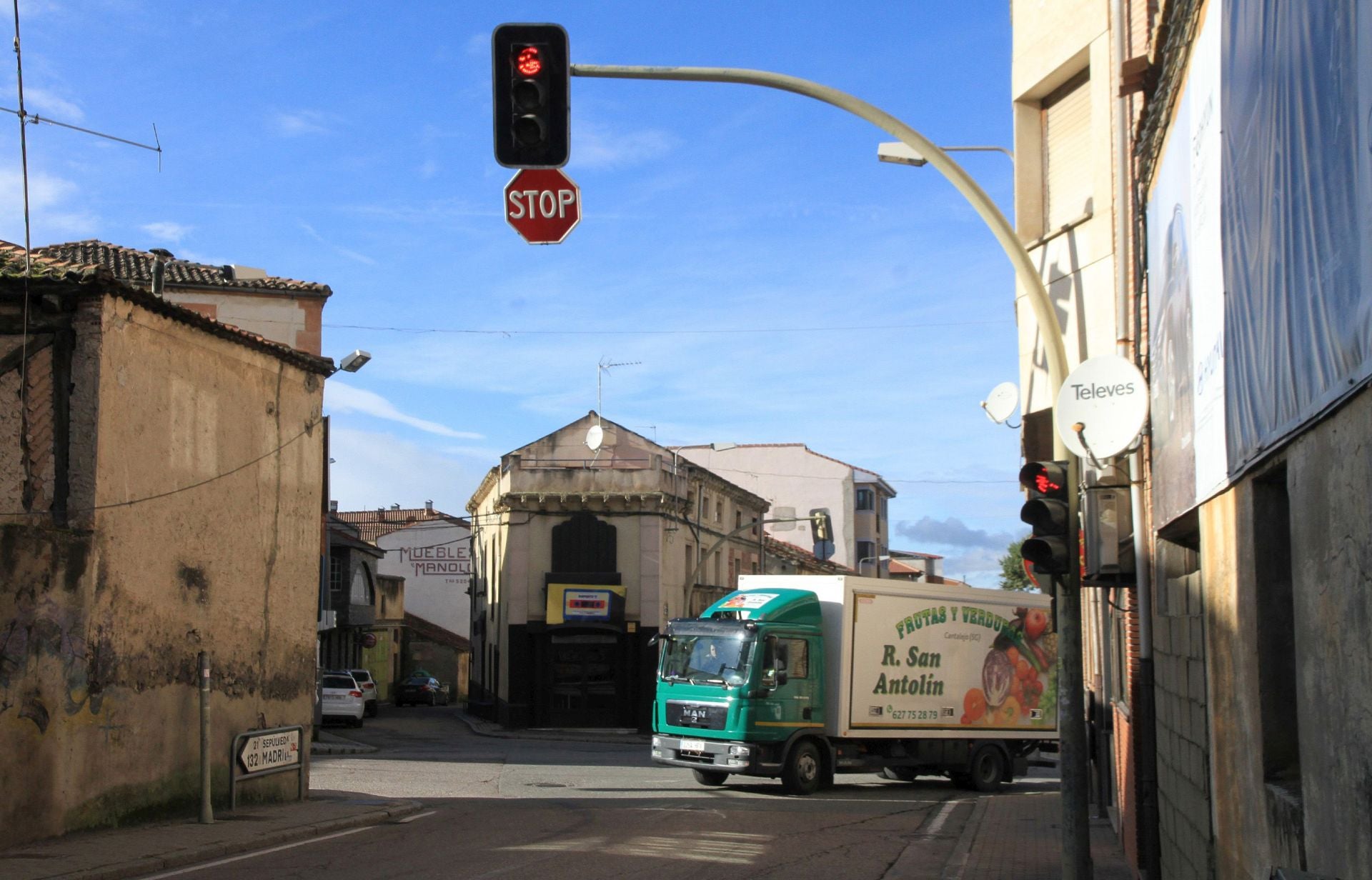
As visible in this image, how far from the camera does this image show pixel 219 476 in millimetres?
16828

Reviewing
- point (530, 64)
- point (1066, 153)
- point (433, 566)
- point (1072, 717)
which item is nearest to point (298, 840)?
point (1072, 717)

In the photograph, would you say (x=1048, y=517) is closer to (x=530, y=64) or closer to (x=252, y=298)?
(x=530, y=64)

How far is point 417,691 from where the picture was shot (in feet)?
192

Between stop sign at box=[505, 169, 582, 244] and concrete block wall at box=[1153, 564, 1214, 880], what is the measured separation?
4628 mm

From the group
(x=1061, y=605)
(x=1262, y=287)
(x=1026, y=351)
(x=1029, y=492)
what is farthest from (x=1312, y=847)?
(x=1026, y=351)

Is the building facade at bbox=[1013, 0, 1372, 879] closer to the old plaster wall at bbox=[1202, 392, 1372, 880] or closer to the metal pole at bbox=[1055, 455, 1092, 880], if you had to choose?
the old plaster wall at bbox=[1202, 392, 1372, 880]

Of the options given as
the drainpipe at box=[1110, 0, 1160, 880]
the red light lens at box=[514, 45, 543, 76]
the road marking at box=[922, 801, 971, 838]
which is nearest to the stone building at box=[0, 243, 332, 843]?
the red light lens at box=[514, 45, 543, 76]

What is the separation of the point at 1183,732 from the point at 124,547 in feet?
36.7

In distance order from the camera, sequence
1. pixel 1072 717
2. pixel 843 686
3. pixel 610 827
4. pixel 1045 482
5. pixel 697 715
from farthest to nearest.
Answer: pixel 843 686 < pixel 697 715 < pixel 610 827 < pixel 1045 482 < pixel 1072 717

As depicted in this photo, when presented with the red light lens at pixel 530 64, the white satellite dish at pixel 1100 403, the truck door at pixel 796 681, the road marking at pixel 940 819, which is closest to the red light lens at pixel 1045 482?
the white satellite dish at pixel 1100 403

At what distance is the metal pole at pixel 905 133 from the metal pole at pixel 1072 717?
1.25 m

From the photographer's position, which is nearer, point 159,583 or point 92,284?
point 92,284

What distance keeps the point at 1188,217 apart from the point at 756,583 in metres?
16.1

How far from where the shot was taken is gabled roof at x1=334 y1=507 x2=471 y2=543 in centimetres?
6969
